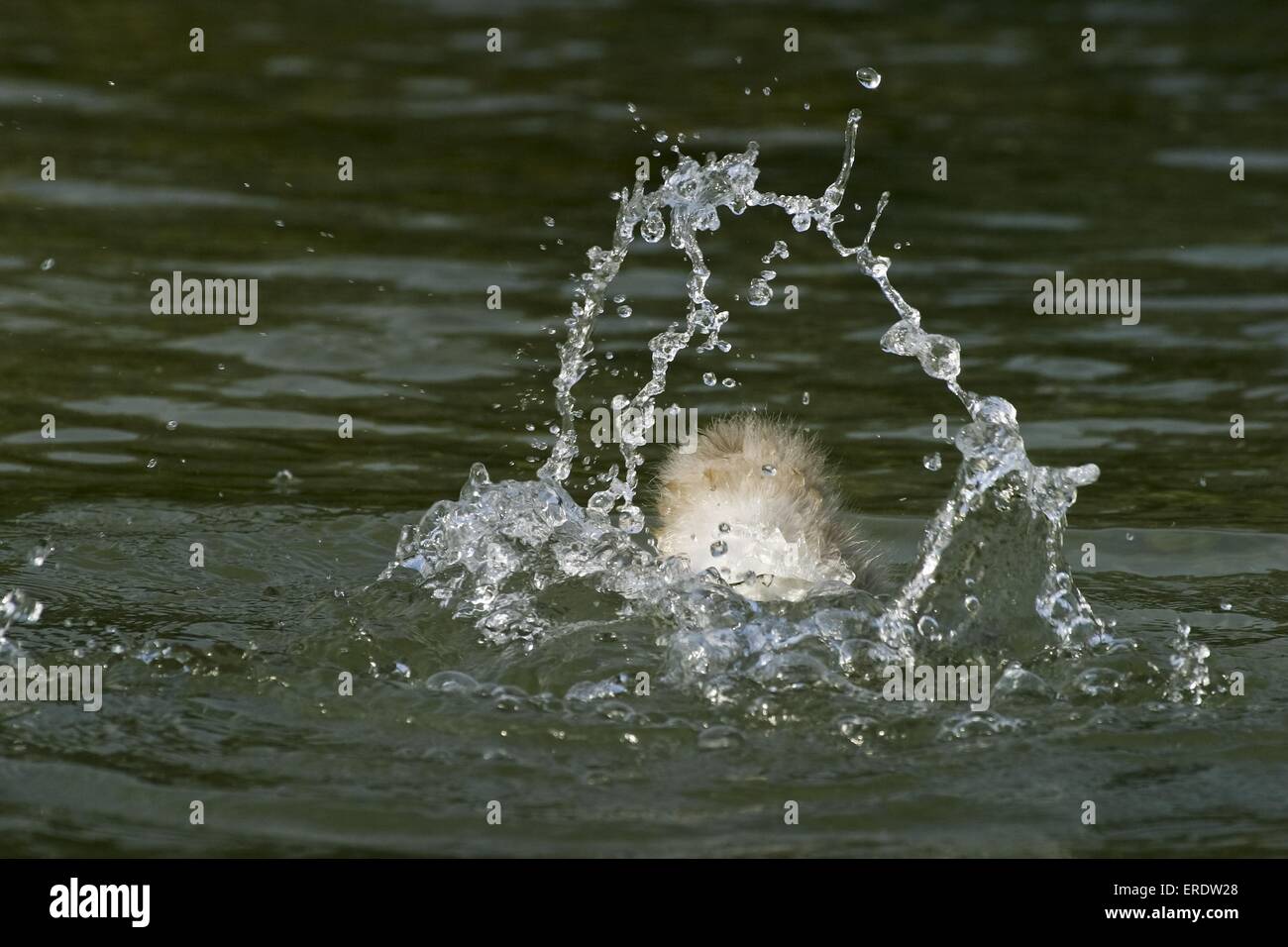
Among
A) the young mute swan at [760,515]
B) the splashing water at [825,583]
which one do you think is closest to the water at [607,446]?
the splashing water at [825,583]

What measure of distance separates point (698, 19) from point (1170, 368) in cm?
843

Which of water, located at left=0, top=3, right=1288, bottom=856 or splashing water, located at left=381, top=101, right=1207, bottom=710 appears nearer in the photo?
water, located at left=0, top=3, right=1288, bottom=856

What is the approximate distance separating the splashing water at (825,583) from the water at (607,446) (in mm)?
15

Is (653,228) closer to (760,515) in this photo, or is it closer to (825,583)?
(760,515)

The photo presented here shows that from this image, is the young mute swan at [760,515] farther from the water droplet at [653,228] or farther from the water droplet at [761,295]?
the water droplet at [761,295]

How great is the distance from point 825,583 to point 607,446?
2.80m

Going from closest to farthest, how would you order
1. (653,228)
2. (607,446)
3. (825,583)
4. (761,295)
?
1. (825,583)
2. (653,228)
3. (607,446)
4. (761,295)

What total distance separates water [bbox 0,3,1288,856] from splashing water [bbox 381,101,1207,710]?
0.05 feet

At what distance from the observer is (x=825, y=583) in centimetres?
609

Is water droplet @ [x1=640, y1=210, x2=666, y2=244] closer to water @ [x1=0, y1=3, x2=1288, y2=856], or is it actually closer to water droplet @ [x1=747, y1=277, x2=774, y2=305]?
water @ [x1=0, y1=3, x2=1288, y2=856]

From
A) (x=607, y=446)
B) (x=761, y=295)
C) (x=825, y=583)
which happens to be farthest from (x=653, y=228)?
(x=825, y=583)

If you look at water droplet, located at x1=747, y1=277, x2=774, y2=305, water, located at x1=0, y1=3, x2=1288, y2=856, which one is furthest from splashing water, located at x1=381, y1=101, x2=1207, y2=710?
water droplet, located at x1=747, y1=277, x2=774, y2=305

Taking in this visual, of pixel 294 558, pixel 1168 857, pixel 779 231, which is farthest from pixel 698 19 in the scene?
pixel 1168 857

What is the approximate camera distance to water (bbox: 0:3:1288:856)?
17.0ft
